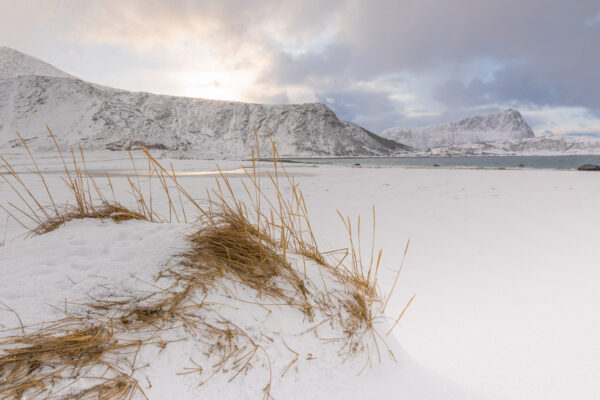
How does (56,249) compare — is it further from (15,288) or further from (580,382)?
(580,382)

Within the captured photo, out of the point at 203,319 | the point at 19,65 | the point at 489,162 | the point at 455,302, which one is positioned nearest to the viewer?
the point at 203,319

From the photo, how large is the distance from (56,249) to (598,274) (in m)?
2.85

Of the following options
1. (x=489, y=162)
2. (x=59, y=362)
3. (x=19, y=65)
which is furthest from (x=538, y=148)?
(x=19, y=65)

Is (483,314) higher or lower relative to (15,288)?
lower

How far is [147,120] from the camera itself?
33.8m

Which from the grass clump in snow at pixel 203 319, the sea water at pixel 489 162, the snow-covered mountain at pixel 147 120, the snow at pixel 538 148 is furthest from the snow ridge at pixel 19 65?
the snow at pixel 538 148

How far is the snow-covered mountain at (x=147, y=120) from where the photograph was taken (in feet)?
90.5

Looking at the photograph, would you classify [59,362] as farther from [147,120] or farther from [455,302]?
[147,120]

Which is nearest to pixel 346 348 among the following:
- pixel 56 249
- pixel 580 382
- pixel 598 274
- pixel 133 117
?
pixel 580 382

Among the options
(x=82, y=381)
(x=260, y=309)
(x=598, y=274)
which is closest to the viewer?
(x=82, y=381)

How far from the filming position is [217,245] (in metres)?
1.15

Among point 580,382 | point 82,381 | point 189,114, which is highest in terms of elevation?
point 189,114

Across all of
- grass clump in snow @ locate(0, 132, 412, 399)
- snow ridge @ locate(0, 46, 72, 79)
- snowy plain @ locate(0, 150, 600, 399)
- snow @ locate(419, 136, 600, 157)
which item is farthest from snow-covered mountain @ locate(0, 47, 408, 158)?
snow @ locate(419, 136, 600, 157)

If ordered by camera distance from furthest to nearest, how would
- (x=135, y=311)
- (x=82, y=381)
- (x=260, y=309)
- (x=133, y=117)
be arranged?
(x=133, y=117)
(x=260, y=309)
(x=135, y=311)
(x=82, y=381)
